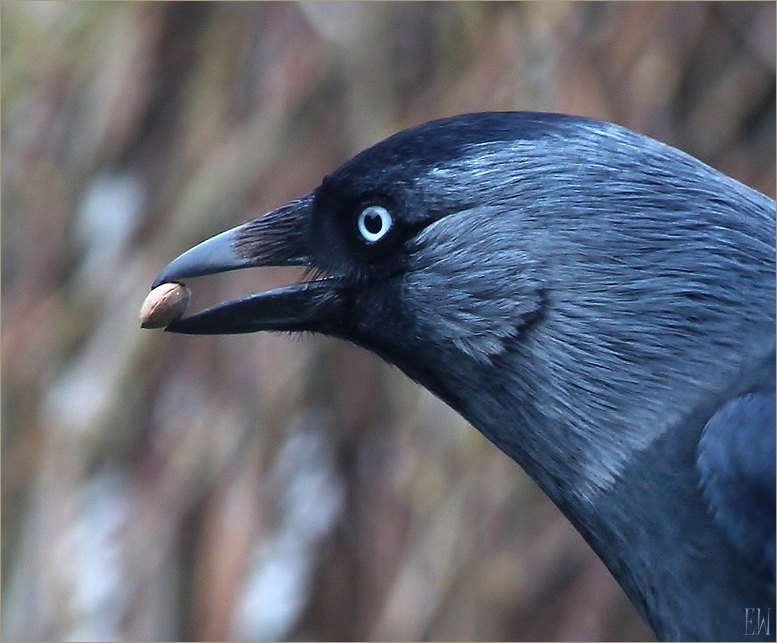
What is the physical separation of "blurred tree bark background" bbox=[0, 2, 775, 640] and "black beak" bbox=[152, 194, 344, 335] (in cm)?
171

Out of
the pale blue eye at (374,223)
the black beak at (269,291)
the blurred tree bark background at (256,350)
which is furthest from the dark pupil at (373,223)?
the blurred tree bark background at (256,350)

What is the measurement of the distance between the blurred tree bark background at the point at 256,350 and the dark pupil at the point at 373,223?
1796mm

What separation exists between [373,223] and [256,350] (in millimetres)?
2295

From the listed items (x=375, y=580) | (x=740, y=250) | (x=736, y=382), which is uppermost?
(x=740, y=250)

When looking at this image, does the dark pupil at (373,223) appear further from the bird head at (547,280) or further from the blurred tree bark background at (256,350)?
the blurred tree bark background at (256,350)

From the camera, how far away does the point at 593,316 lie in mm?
2328

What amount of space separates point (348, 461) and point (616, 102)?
166 centimetres

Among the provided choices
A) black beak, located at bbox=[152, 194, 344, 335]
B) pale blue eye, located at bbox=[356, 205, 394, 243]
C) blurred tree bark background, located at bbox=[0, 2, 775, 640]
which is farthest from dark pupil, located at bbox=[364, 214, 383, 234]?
blurred tree bark background, located at bbox=[0, 2, 775, 640]

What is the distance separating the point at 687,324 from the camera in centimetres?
227

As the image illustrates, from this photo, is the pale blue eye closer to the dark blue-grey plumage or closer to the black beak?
the dark blue-grey plumage

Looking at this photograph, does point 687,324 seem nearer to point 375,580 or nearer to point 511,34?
point 511,34

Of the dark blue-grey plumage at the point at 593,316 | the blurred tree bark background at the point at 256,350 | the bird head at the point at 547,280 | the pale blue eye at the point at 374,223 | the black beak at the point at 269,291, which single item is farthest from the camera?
the blurred tree bark background at the point at 256,350

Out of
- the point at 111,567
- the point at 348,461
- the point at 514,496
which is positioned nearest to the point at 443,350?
the point at 514,496

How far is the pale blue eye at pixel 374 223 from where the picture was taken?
2511mm
